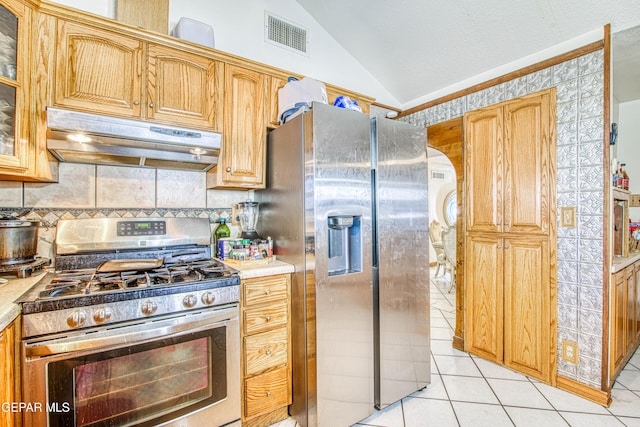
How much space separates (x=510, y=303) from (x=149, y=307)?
251 centimetres

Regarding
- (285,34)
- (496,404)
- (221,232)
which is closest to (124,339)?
(221,232)

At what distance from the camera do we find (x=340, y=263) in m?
1.81

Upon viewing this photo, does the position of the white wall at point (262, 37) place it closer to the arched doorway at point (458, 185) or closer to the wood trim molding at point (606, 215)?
the arched doorway at point (458, 185)

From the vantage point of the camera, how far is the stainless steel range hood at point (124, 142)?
4.71ft

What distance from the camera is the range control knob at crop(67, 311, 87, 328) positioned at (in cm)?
116

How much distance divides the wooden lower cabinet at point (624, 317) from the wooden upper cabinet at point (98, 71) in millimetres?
3260

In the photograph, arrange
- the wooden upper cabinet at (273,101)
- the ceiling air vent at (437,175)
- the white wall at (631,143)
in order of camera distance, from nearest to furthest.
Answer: the wooden upper cabinet at (273,101) → the white wall at (631,143) → the ceiling air vent at (437,175)

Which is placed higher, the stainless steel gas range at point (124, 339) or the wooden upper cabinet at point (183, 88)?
the wooden upper cabinet at point (183, 88)

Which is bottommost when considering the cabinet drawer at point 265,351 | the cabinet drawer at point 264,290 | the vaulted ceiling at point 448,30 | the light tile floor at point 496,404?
the light tile floor at point 496,404

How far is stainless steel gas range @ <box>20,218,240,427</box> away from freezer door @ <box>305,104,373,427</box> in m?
0.48

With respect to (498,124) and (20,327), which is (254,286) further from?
(498,124)

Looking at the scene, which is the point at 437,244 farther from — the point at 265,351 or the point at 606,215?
the point at 265,351

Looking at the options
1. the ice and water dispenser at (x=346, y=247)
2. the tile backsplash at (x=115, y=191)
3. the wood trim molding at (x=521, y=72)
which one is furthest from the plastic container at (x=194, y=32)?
the wood trim molding at (x=521, y=72)

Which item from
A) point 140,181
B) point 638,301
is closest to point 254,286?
point 140,181
